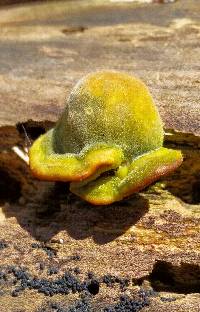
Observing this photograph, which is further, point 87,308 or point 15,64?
point 15,64

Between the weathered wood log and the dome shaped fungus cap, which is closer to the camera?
the dome shaped fungus cap

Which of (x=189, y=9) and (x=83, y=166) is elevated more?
(x=189, y=9)

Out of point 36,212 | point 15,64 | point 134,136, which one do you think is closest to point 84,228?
point 36,212

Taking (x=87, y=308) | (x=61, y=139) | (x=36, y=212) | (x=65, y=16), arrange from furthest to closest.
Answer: (x=65, y=16)
(x=36, y=212)
(x=61, y=139)
(x=87, y=308)

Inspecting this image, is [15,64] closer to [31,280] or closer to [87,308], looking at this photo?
[31,280]

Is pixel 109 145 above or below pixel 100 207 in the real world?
above
